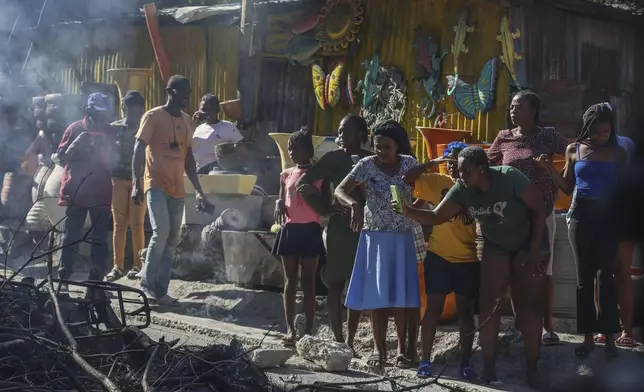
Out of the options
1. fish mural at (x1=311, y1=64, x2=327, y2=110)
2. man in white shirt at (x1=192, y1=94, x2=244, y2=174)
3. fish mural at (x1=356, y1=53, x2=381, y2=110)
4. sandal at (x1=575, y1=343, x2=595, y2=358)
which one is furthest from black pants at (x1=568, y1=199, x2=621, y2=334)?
fish mural at (x1=311, y1=64, x2=327, y2=110)

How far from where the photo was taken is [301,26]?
1389 centimetres

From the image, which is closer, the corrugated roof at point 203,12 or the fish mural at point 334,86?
the fish mural at point 334,86

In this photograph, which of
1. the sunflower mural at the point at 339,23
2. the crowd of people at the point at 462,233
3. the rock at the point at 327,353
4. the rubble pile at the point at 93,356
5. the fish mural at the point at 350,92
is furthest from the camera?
the fish mural at the point at 350,92

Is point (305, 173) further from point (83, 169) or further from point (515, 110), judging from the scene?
point (83, 169)

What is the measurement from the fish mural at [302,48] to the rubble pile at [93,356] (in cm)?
824

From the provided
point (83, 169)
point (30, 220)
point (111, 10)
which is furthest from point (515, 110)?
point (111, 10)

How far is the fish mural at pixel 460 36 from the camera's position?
38.8ft

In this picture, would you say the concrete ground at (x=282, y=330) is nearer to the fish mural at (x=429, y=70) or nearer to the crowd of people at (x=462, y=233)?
the crowd of people at (x=462, y=233)

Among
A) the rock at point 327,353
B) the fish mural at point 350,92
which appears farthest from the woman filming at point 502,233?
the fish mural at point 350,92

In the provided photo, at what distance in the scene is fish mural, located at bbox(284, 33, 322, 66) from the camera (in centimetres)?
1379

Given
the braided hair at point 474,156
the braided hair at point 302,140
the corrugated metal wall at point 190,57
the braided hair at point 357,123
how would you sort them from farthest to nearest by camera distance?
the corrugated metal wall at point 190,57
the braided hair at point 302,140
the braided hair at point 357,123
the braided hair at point 474,156

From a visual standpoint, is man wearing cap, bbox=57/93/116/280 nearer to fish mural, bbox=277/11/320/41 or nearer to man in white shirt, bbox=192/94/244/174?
man in white shirt, bbox=192/94/244/174

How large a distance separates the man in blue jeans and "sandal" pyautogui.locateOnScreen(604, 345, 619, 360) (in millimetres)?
4139

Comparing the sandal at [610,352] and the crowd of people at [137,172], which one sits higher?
the crowd of people at [137,172]
